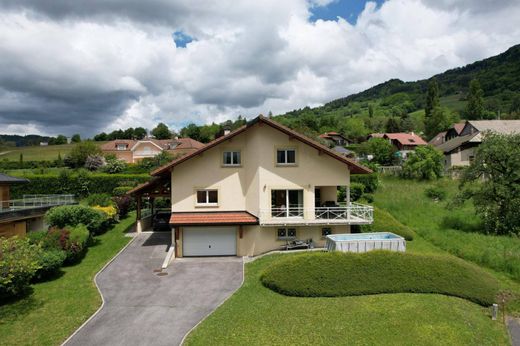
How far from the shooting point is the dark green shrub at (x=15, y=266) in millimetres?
15227

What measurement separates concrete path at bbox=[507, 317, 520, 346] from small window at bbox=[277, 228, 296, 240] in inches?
514

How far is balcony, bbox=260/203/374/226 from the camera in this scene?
23.8 m

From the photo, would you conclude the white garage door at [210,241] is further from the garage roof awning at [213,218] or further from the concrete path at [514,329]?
the concrete path at [514,329]

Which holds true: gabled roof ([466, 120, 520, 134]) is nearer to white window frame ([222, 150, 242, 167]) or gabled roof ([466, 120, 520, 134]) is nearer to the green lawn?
white window frame ([222, 150, 242, 167])

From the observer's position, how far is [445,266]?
1723 centimetres

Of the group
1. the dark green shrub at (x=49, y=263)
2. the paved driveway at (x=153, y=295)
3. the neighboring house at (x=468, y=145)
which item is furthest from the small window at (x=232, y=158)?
the neighboring house at (x=468, y=145)

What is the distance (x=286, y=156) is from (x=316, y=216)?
4.98m

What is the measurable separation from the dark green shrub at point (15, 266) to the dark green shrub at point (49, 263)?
1885mm

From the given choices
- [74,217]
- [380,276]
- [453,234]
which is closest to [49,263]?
[74,217]

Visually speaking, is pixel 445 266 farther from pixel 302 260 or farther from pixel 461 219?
pixel 461 219

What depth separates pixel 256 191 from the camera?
24453 mm

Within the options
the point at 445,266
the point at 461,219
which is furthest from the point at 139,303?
the point at 461,219

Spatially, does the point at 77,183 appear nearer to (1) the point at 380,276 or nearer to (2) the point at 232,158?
(2) the point at 232,158

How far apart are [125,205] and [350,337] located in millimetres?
29051
